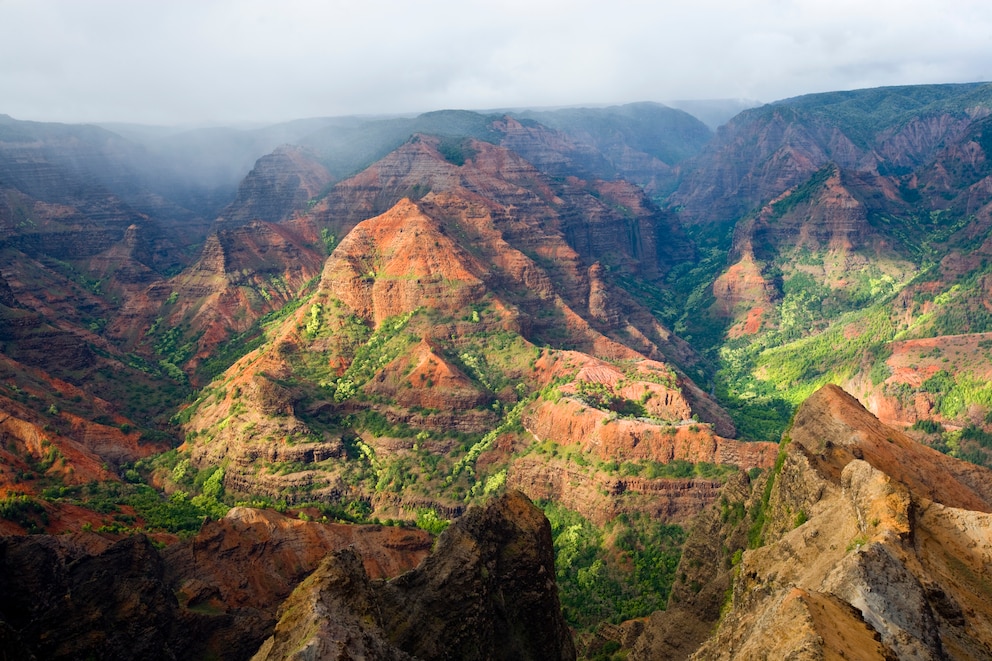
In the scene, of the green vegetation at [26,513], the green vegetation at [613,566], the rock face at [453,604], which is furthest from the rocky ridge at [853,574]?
the green vegetation at [26,513]

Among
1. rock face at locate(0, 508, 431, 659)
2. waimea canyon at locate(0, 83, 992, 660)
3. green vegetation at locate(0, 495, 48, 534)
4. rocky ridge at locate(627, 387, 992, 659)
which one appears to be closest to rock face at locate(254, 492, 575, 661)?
waimea canyon at locate(0, 83, 992, 660)

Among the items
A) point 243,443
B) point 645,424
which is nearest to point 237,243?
point 243,443

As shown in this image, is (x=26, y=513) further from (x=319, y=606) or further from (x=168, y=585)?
(x=319, y=606)

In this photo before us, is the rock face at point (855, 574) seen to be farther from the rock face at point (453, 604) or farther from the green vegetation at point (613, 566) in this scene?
the green vegetation at point (613, 566)

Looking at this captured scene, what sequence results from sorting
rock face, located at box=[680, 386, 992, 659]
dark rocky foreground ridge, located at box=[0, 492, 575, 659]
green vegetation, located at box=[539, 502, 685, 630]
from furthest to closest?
1. green vegetation, located at box=[539, 502, 685, 630]
2. dark rocky foreground ridge, located at box=[0, 492, 575, 659]
3. rock face, located at box=[680, 386, 992, 659]

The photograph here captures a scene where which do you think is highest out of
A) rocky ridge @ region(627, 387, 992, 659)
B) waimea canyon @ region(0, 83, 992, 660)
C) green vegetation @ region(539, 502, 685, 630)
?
rocky ridge @ region(627, 387, 992, 659)

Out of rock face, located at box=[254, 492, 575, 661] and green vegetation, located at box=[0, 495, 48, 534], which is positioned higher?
rock face, located at box=[254, 492, 575, 661]

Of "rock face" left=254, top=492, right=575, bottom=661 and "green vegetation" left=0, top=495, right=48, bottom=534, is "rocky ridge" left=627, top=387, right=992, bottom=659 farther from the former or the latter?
"green vegetation" left=0, top=495, right=48, bottom=534

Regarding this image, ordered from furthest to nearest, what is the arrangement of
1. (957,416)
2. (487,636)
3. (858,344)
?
(858,344), (957,416), (487,636)

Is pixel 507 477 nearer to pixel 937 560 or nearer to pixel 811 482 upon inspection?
pixel 811 482
